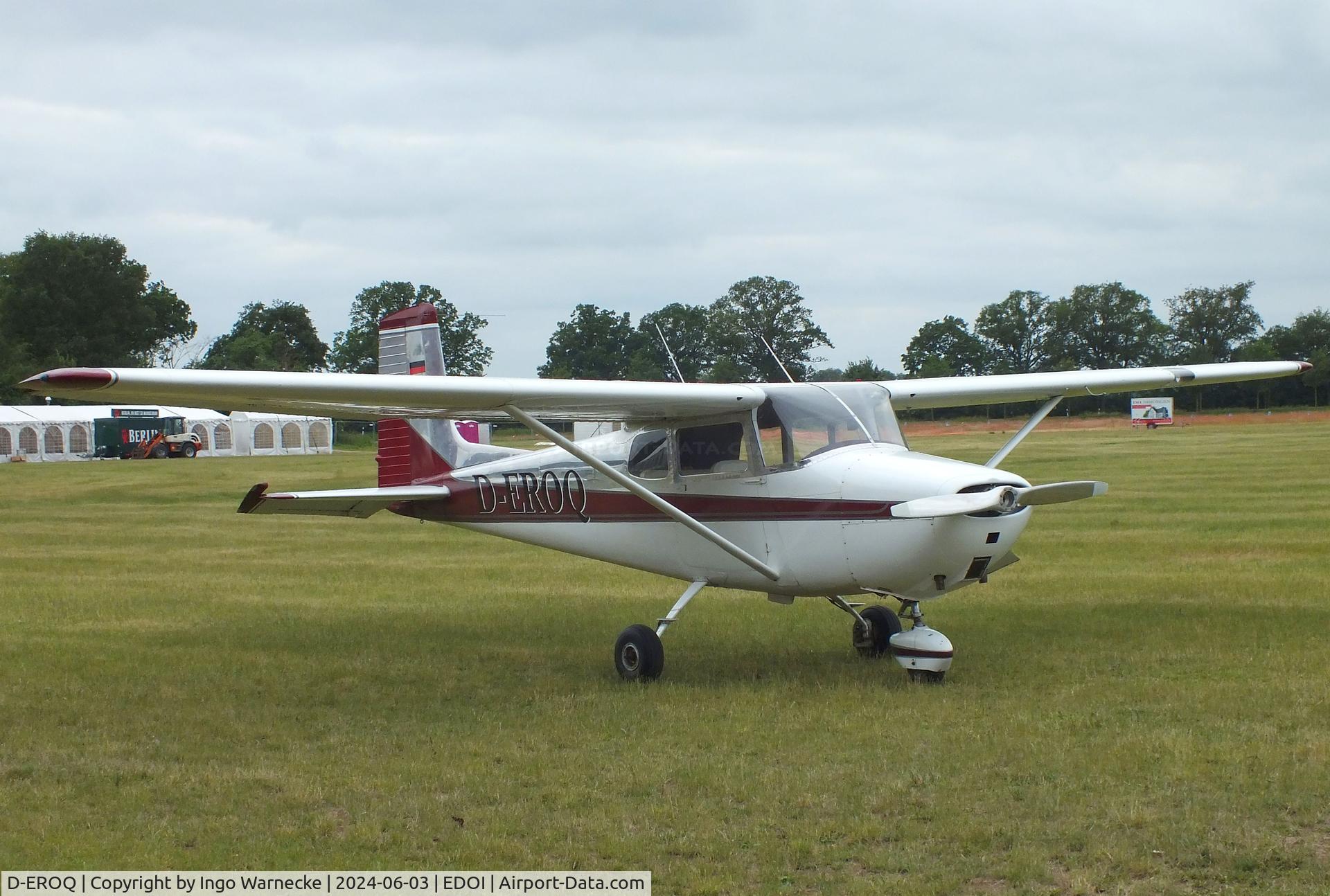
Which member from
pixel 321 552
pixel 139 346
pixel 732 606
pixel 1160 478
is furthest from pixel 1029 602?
pixel 139 346

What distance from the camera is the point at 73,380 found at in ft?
21.5

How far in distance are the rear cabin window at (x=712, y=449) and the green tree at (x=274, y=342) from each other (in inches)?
3611

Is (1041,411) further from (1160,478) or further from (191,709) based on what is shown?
(1160,478)

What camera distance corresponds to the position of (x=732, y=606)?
1290 centimetres

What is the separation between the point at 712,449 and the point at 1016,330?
86.7 meters

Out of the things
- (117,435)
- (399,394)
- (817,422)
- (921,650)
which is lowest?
(921,650)

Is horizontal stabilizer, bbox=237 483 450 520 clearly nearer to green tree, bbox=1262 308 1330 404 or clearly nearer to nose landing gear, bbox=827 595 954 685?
nose landing gear, bbox=827 595 954 685

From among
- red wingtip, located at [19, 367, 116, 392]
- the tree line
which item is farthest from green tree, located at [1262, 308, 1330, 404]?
red wingtip, located at [19, 367, 116, 392]

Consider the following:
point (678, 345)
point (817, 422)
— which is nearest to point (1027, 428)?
point (817, 422)

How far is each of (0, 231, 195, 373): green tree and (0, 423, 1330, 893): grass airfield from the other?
8464cm

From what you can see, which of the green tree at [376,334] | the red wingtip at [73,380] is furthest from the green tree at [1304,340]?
the red wingtip at [73,380]

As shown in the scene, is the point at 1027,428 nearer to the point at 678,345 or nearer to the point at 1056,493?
the point at 1056,493

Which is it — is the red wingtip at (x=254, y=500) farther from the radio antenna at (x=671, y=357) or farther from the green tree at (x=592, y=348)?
the green tree at (x=592, y=348)

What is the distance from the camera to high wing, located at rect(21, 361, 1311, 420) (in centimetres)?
705
